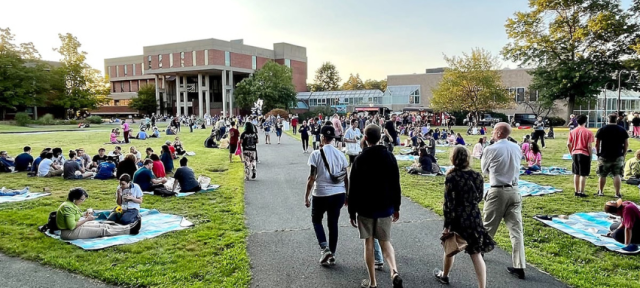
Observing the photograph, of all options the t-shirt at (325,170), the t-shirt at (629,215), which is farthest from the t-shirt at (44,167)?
the t-shirt at (629,215)

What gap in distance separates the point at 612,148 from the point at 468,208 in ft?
20.3

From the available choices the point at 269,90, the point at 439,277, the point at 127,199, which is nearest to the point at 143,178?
the point at 127,199

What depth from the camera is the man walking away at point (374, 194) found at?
169 inches

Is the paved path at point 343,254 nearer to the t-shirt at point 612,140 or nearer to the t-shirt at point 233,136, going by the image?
the t-shirt at point 612,140

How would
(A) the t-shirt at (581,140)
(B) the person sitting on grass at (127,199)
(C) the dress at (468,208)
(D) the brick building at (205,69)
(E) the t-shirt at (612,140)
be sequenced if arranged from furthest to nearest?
(D) the brick building at (205,69) → (A) the t-shirt at (581,140) → (E) the t-shirt at (612,140) → (B) the person sitting on grass at (127,199) → (C) the dress at (468,208)

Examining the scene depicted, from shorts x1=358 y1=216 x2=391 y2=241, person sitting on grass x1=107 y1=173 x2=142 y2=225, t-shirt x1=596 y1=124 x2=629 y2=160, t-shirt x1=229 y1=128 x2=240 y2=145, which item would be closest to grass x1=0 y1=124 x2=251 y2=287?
person sitting on grass x1=107 y1=173 x2=142 y2=225

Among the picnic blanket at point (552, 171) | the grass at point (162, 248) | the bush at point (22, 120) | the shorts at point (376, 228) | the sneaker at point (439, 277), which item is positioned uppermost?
the bush at point (22, 120)

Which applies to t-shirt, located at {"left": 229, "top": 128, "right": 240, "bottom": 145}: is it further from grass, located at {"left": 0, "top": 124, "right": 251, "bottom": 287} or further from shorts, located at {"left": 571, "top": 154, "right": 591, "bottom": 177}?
shorts, located at {"left": 571, "top": 154, "right": 591, "bottom": 177}

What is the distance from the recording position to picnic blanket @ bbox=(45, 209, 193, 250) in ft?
20.5

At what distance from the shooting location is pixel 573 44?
40.0m

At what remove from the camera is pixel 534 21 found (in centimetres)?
4134

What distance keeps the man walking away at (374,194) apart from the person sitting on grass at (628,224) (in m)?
3.66

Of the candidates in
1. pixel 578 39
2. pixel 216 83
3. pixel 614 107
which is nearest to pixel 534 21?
pixel 578 39

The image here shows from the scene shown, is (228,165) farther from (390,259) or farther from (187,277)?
(390,259)
